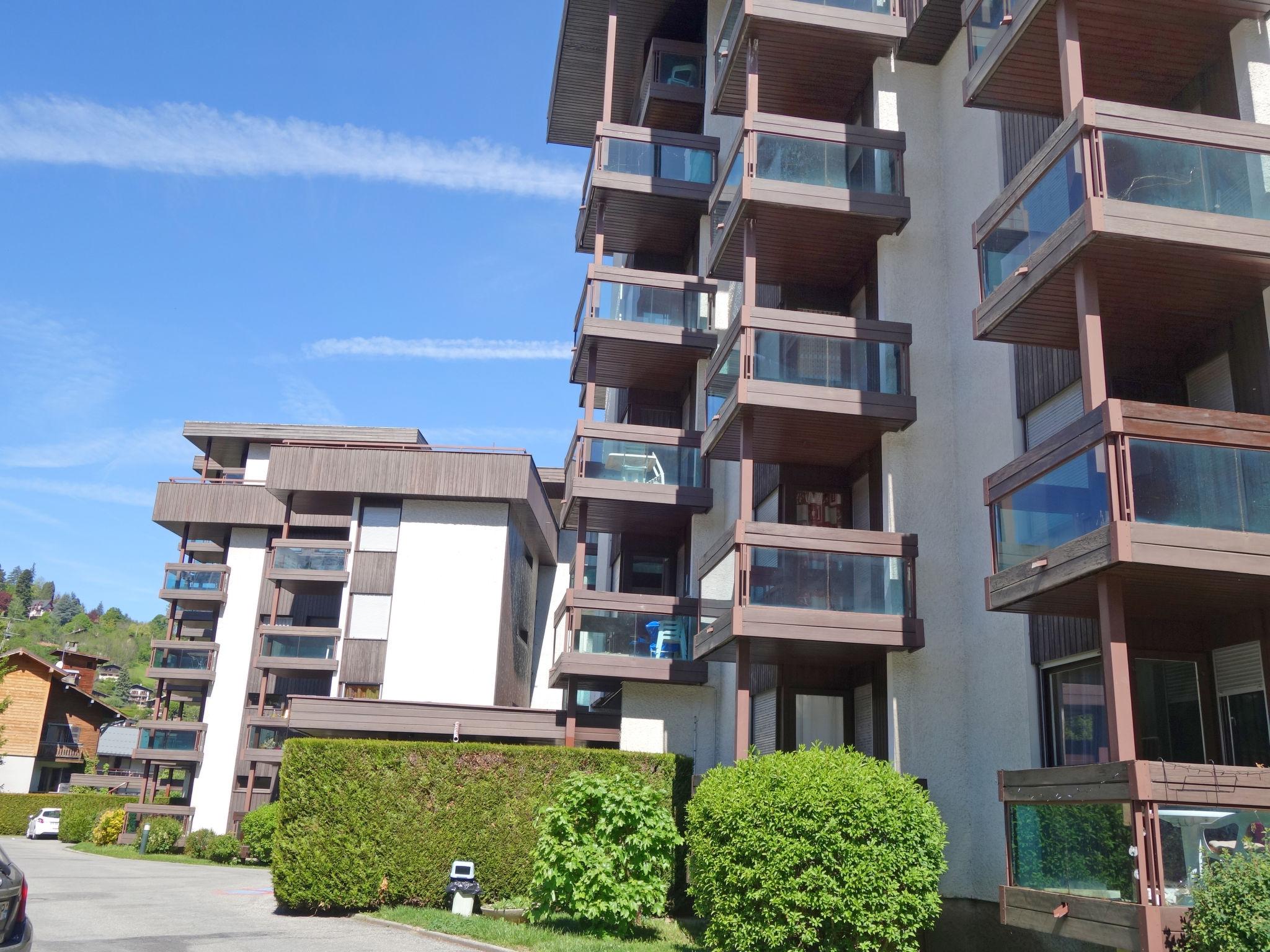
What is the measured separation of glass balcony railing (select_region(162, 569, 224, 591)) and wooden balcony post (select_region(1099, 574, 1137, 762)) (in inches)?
1531

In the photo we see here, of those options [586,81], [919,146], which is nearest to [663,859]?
[919,146]

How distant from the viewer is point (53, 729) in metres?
64.6

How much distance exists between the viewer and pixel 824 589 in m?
17.2

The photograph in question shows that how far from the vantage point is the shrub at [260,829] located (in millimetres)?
33562

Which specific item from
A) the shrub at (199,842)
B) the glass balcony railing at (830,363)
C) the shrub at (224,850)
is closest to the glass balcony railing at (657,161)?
the glass balcony railing at (830,363)

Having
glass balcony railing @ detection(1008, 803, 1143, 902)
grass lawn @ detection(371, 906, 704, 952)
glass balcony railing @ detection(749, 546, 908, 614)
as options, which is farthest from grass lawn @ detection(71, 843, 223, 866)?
glass balcony railing @ detection(1008, 803, 1143, 902)

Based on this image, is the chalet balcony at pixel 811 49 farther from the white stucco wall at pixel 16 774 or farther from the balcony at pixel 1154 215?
the white stucco wall at pixel 16 774

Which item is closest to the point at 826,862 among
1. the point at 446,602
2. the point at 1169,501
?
the point at 1169,501

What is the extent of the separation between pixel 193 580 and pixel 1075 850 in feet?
130

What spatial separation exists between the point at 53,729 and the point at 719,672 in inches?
2169

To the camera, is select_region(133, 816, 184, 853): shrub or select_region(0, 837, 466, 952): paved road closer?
select_region(0, 837, 466, 952): paved road

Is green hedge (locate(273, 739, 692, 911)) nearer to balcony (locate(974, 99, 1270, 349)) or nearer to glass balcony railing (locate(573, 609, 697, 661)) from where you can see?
glass balcony railing (locate(573, 609, 697, 661))

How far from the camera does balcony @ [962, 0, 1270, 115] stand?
13.2 m

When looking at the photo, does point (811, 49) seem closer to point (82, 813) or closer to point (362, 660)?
point (362, 660)
